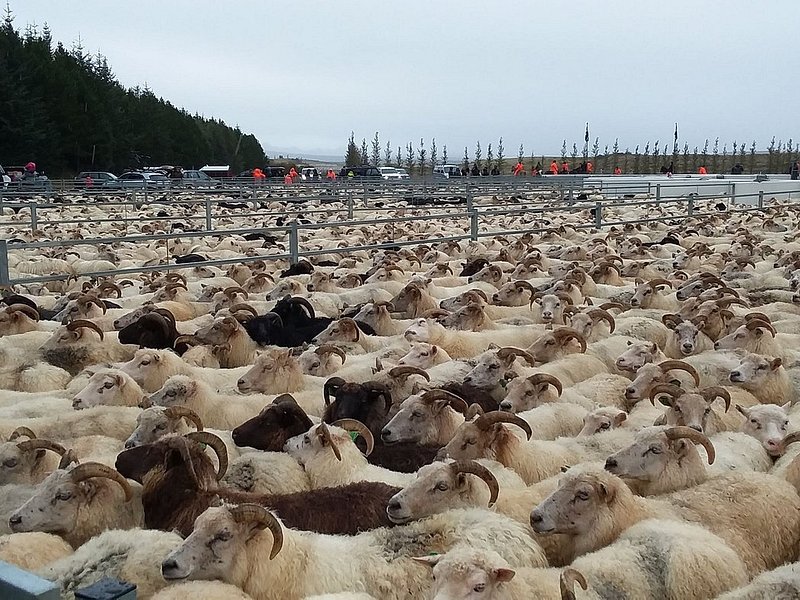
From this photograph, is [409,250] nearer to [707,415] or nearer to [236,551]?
[707,415]

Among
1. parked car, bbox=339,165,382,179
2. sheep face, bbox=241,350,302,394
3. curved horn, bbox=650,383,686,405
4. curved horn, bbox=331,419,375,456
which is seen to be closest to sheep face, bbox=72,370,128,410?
sheep face, bbox=241,350,302,394

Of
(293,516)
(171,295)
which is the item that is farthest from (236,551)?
(171,295)

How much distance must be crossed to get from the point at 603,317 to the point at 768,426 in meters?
3.05

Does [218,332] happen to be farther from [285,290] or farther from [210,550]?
[210,550]

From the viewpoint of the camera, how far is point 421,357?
7543 mm

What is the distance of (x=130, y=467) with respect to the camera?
4773mm

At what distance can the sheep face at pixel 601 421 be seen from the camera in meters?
5.80

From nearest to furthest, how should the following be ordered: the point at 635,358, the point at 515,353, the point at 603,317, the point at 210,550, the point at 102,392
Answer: the point at 210,550 < the point at 102,392 < the point at 515,353 < the point at 635,358 < the point at 603,317

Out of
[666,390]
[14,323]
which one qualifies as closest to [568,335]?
[666,390]

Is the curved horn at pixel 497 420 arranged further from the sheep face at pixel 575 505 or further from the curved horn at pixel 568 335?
the curved horn at pixel 568 335

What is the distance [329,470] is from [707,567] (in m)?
2.31

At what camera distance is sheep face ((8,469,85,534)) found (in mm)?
4234

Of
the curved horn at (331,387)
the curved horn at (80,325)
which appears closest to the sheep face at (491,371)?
the curved horn at (331,387)

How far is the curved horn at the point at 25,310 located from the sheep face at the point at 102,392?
290 centimetres
